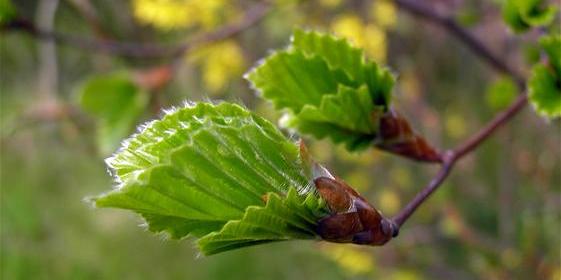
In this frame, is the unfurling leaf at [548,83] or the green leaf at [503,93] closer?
the unfurling leaf at [548,83]

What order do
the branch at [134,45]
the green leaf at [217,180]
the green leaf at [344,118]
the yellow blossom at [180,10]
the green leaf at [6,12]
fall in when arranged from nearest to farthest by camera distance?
1. the green leaf at [217,180]
2. the green leaf at [344,118]
3. the green leaf at [6,12]
4. the branch at [134,45]
5. the yellow blossom at [180,10]

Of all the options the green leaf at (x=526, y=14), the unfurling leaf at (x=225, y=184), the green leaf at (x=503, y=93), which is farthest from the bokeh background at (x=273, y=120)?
the unfurling leaf at (x=225, y=184)

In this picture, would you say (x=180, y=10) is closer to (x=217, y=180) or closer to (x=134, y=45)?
(x=134, y=45)

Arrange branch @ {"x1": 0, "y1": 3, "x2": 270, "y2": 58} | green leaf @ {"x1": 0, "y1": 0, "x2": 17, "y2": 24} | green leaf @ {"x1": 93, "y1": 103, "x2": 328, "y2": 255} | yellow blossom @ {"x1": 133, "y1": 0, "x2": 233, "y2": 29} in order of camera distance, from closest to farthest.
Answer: green leaf @ {"x1": 93, "y1": 103, "x2": 328, "y2": 255} < green leaf @ {"x1": 0, "y1": 0, "x2": 17, "y2": 24} < branch @ {"x1": 0, "y1": 3, "x2": 270, "y2": 58} < yellow blossom @ {"x1": 133, "y1": 0, "x2": 233, "y2": 29}

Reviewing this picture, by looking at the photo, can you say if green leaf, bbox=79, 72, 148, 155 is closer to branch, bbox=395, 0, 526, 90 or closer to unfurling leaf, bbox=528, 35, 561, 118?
branch, bbox=395, 0, 526, 90

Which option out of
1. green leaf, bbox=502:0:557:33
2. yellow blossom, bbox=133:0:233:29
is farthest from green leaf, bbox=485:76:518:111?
yellow blossom, bbox=133:0:233:29

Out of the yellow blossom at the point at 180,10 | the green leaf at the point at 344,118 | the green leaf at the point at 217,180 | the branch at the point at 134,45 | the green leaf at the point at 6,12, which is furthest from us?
the yellow blossom at the point at 180,10

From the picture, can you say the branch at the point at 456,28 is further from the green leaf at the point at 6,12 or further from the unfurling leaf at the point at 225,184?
the unfurling leaf at the point at 225,184
